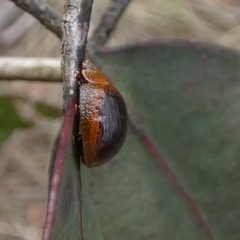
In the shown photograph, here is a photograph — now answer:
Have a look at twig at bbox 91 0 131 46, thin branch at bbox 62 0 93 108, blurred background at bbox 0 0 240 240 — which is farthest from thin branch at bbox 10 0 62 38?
blurred background at bbox 0 0 240 240

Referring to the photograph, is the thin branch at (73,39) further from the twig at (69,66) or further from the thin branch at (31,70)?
the thin branch at (31,70)

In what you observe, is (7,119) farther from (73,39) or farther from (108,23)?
(73,39)

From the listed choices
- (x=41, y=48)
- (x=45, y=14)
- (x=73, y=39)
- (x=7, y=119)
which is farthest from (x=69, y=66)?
(x=41, y=48)

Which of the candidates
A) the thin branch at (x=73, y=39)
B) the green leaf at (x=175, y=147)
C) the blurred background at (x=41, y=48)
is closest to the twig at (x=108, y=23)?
the green leaf at (x=175, y=147)

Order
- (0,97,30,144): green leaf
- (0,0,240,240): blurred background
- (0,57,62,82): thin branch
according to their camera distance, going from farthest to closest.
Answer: (0,0,240,240): blurred background
(0,97,30,144): green leaf
(0,57,62,82): thin branch

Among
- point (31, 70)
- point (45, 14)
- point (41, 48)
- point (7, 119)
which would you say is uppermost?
point (45, 14)

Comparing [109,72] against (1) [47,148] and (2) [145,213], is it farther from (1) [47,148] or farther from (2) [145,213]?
(1) [47,148]

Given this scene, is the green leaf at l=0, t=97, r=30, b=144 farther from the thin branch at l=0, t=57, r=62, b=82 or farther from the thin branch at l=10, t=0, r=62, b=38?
the thin branch at l=10, t=0, r=62, b=38
